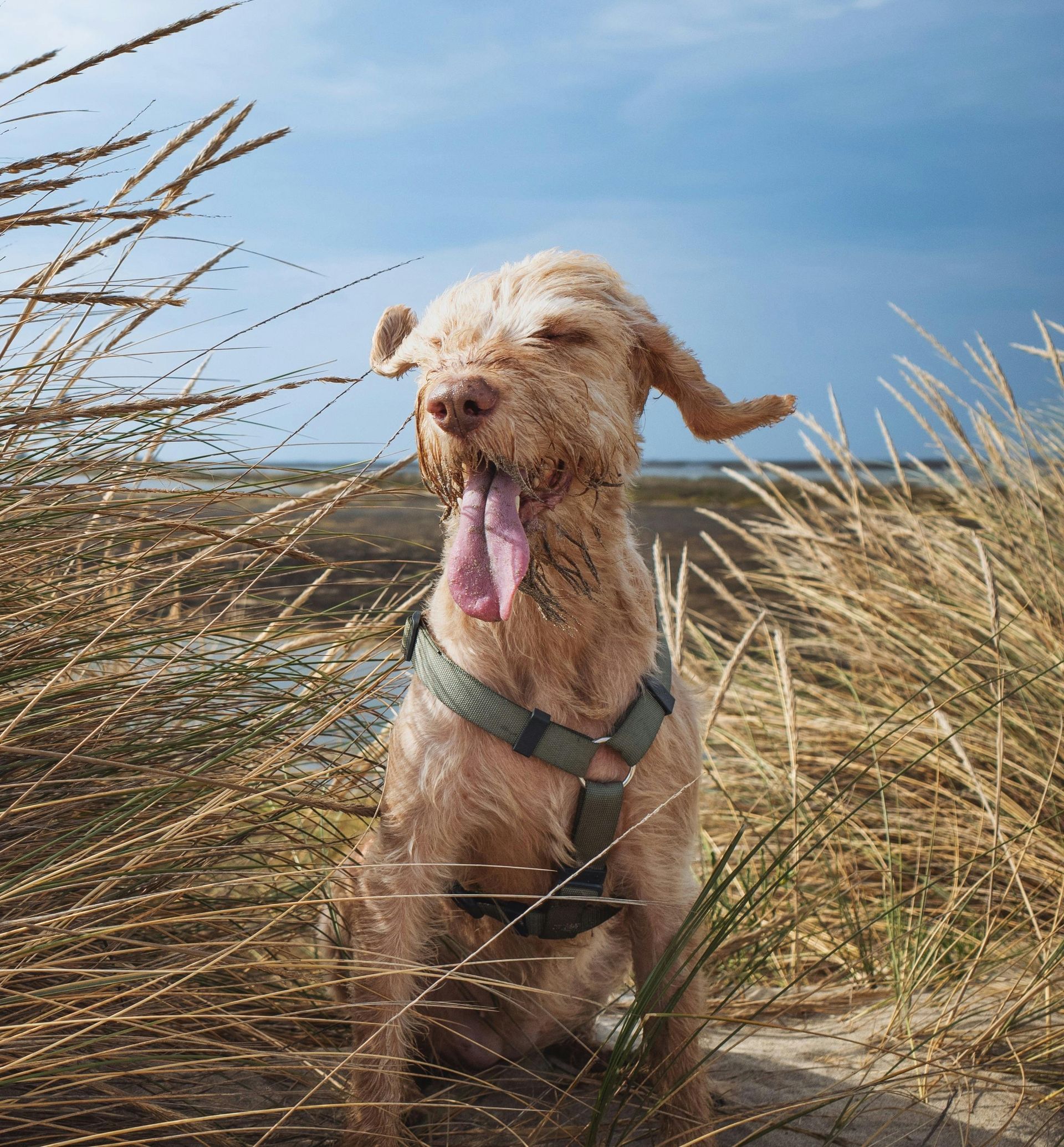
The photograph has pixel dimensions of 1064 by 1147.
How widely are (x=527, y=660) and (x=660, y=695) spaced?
0.33 metres

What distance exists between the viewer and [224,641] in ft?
10.1

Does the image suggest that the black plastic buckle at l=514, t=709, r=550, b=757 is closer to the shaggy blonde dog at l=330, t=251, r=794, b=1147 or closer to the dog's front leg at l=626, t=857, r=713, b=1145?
the shaggy blonde dog at l=330, t=251, r=794, b=1147

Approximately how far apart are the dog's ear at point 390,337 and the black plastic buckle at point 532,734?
990 millimetres

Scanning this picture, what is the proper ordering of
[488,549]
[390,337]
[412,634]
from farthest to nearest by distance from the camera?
[390,337] → [412,634] → [488,549]

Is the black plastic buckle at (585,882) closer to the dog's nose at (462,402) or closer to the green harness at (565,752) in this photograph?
the green harness at (565,752)

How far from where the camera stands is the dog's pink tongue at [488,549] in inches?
78.7

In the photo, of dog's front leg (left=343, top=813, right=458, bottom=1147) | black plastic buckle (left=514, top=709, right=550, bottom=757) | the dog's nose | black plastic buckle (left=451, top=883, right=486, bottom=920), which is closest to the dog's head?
the dog's nose

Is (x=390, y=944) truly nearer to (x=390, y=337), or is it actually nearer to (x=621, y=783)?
(x=621, y=783)

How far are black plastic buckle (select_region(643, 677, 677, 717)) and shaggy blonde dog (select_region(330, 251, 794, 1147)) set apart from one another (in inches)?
1.7

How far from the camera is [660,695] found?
92.2 inches

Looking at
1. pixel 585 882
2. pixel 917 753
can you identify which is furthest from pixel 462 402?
pixel 917 753

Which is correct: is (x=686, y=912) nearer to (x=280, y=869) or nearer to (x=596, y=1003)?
(x=596, y=1003)

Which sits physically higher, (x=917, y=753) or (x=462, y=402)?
(x=462, y=402)

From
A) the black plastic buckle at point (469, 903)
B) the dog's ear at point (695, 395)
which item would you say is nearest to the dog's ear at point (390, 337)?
the dog's ear at point (695, 395)
